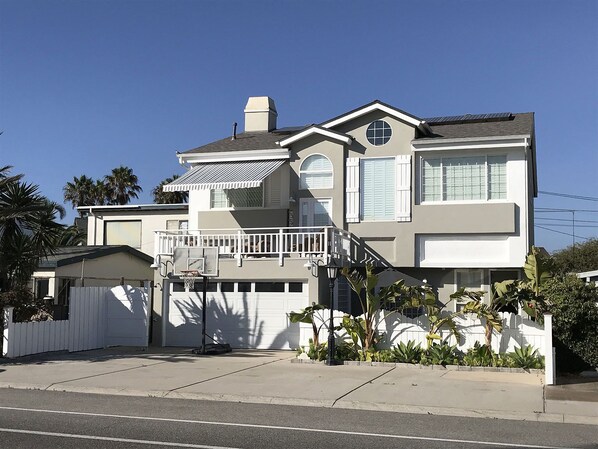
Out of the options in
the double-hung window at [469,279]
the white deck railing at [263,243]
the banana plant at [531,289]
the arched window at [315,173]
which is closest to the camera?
the banana plant at [531,289]

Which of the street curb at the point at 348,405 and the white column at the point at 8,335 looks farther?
the white column at the point at 8,335

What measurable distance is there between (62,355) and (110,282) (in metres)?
9.26

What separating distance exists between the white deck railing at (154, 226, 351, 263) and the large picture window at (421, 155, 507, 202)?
3232 millimetres

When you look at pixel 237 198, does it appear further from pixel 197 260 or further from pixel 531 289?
pixel 531 289

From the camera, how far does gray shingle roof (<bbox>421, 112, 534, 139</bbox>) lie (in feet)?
69.1

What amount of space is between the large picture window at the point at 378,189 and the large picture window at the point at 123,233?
44.9 feet

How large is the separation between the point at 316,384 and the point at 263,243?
8.96m

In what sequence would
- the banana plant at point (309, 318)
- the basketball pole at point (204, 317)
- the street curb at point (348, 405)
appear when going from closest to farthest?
the street curb at point (348, 405) < the banana plant at point (309, 318) < the basketball pole at point (204, 317)

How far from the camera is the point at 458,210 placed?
69.5 feet

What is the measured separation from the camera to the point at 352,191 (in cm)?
2242

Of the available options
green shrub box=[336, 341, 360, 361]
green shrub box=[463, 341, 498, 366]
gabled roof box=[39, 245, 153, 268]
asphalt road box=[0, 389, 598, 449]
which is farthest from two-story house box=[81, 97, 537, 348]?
asphalt road box=[0, 389, 598, 449]

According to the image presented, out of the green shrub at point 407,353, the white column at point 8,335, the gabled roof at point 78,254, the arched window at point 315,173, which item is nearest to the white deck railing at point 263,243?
the arched window at point 315,173

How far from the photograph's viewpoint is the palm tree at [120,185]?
4894 centimetres

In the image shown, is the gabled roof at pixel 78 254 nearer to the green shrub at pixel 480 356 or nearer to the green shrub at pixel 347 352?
the green shrub at pixel 347 352
